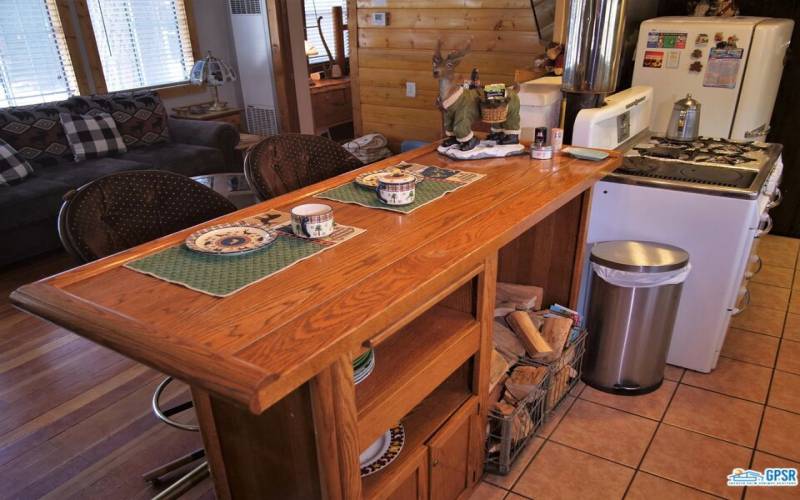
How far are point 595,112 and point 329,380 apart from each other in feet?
5.66

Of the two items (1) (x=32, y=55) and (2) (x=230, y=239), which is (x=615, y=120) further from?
(1) (x=32, y=55)

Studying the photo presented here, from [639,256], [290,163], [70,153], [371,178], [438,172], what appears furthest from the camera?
[70,153]

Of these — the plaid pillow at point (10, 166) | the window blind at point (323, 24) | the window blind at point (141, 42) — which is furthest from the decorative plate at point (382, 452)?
the window blind at point (323, 24)

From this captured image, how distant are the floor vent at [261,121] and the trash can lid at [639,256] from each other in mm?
4045

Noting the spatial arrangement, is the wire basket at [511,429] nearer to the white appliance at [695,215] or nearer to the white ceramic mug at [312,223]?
the white appliance at [695,215]

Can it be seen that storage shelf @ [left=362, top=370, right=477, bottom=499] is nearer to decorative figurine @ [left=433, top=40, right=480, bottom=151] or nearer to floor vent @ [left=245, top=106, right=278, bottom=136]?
decorative figurine @ [left=433, top=40, right=480, bottom=151]

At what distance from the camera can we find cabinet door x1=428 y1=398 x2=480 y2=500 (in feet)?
4.79

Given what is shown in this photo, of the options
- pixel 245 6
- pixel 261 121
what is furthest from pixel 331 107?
pixel 245 6

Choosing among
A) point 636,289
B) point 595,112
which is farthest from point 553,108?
point 636,289

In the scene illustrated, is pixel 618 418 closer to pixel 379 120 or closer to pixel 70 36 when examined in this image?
pixel 379 120

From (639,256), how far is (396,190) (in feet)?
3.59

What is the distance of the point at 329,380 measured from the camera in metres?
0.99

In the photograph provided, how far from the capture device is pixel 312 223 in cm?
136

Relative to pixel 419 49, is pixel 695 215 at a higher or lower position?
lower
